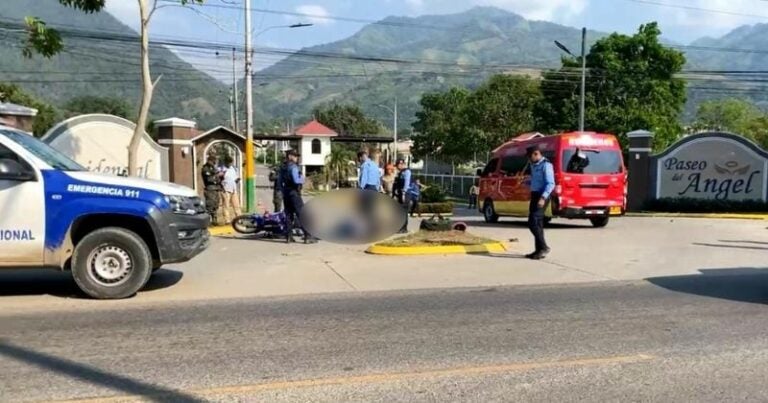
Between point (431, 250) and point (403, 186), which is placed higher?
point (403, 186)

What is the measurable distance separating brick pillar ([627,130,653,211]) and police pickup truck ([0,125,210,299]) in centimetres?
2273

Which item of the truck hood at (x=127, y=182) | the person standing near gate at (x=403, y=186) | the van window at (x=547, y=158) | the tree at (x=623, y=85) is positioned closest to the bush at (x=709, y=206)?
the van window at (x=547, y=158)

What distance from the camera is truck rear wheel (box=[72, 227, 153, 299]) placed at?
28.5 ft

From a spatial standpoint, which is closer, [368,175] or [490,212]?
[368,175]

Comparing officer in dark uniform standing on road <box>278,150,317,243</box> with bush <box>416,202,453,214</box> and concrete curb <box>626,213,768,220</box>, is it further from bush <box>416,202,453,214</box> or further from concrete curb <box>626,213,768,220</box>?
concrete curb <box>626,213,768,220</box>

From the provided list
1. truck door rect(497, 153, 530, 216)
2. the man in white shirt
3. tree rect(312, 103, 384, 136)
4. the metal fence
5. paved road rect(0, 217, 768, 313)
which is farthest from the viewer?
tree rect(312, 103, 384, 136)

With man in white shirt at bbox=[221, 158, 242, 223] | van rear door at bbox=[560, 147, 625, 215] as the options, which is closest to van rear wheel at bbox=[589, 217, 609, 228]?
van rear door at bbox=[560, 147, 625, 215]

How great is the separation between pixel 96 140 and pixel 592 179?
1336 centimetres

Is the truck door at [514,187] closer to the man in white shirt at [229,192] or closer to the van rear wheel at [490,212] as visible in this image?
the van rear wheel at [490,212]

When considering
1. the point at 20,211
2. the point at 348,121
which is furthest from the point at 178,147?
the point at 348,121

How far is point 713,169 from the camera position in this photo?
1053 inches

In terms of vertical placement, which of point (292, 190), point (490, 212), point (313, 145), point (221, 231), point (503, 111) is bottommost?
point (221, 231)

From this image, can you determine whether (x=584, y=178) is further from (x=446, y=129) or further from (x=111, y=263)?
(x=446, y=129)

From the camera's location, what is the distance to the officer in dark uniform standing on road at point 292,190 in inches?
544
